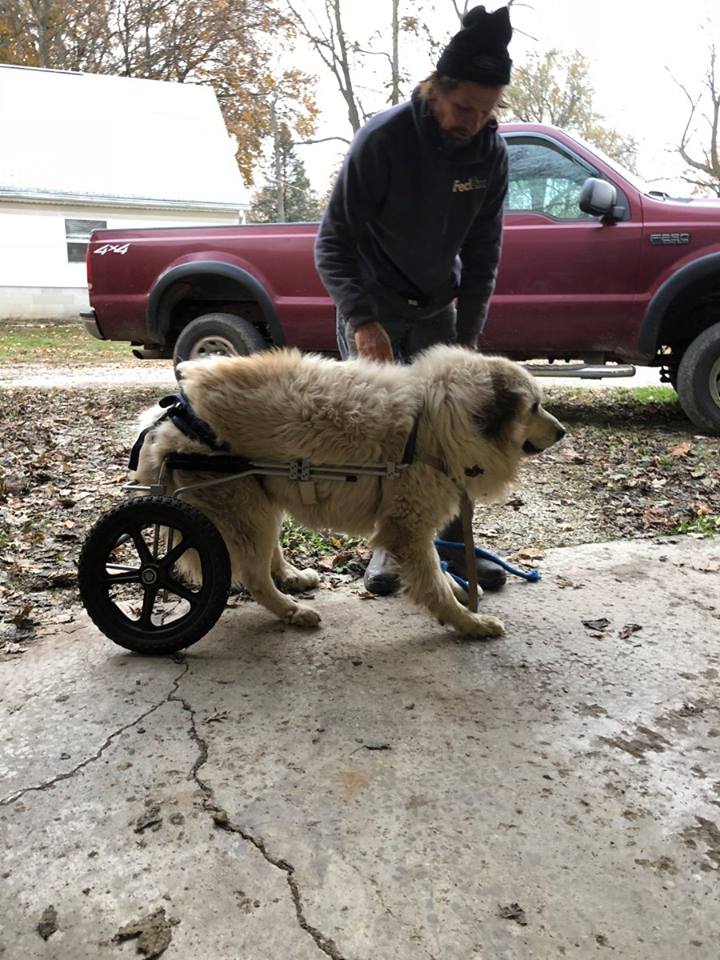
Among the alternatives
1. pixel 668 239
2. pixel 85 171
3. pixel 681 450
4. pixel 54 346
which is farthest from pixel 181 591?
pixel 85 171

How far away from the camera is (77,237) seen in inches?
901

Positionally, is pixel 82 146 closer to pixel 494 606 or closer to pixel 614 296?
pixel 614 296

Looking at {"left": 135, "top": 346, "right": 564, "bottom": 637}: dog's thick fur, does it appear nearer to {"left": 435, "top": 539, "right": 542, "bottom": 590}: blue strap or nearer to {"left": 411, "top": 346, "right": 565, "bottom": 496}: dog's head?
{"left": 411, "top": 346, "right": 565, "bottom": 496}: dog's head

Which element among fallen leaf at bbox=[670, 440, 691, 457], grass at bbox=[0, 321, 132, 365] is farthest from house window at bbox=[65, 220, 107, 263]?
fallen leaf at bbox=[670, 440, 691, 457]

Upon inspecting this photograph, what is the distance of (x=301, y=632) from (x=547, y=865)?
62.2 inches

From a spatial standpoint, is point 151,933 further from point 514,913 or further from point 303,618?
point 303,618

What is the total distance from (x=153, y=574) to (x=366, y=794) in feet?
4.09

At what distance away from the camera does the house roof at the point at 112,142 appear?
74.1ft

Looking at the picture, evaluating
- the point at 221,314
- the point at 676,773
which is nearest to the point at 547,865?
the point at 676,773

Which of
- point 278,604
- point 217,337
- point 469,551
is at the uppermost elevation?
point 217,337

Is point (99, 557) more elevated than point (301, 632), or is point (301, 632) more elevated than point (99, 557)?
point (99, 557)

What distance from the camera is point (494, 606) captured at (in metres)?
3.55

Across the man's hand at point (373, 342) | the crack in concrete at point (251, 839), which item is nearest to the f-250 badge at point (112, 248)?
the man's hand at point (373, 342)

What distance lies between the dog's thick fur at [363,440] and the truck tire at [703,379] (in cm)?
392
